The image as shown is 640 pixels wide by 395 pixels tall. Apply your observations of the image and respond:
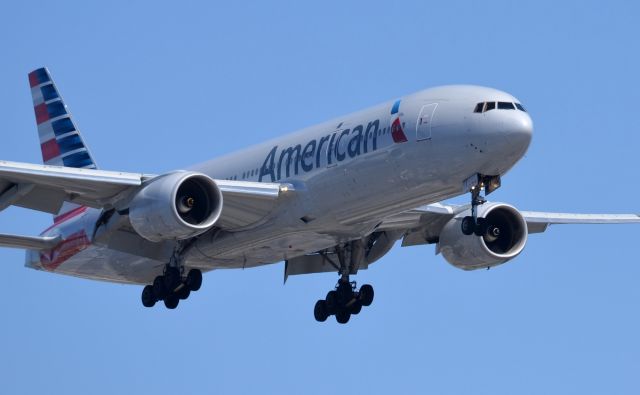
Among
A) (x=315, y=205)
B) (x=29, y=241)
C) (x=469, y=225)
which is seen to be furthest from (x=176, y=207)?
(x=469, y=225)

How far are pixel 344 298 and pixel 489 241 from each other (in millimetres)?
4880

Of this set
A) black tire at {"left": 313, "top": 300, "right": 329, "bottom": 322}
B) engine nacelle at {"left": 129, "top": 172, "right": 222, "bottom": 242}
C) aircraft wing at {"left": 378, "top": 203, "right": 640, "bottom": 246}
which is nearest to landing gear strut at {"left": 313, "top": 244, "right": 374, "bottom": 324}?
black tire at {"left": 313, "top": 300, "right": 329, "bottom": 322}

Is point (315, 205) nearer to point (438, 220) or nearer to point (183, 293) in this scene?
point (183, 293)

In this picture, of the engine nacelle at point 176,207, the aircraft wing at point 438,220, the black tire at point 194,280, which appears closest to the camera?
the engine nacelle at point 176,207

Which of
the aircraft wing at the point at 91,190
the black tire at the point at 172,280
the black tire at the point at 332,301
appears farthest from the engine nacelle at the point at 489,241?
the black tire at the point at 172,280

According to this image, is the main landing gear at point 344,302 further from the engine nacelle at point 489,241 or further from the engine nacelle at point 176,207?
the engine nacelle at point 176,207

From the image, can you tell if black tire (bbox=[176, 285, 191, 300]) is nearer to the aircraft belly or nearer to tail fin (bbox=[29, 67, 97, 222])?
the aircraft belly

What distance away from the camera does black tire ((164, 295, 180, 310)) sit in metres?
41.3

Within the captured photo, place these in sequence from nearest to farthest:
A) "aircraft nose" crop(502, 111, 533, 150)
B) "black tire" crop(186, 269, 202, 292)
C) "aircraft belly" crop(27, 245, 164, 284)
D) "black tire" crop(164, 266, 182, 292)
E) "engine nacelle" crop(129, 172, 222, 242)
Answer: "aircraft nose" crop(502, 111, 533, 150)
"engine nacelle" crop(129, 172, 222, 242)
"black tire" crop(164, 266, 182, 292)
"black tire" crop(186, 269, 202, 292)
"aircraft belly" crop(27, 245, 164, 284)

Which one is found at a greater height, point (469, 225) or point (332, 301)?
point (469, 225)

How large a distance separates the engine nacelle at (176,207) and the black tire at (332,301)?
24.0ft

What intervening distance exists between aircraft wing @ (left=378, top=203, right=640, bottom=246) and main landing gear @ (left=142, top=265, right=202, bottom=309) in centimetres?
576

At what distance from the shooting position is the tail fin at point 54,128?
158 ft

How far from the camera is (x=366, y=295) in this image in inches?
1737
